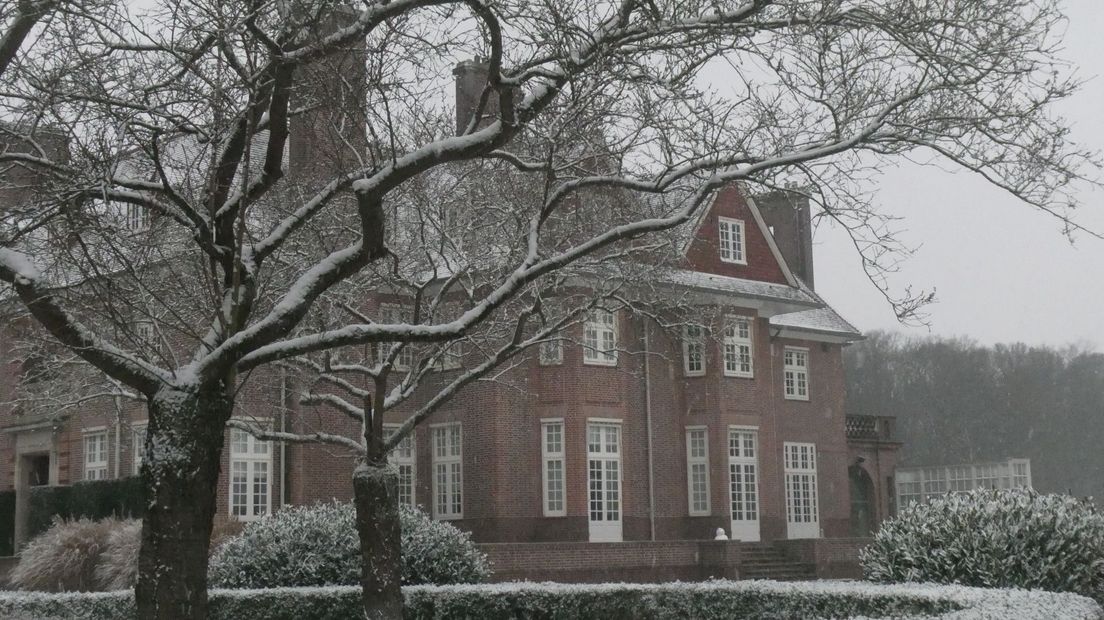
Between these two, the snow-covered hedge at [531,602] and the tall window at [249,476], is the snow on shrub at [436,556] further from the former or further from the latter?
the tall window at [249,476]

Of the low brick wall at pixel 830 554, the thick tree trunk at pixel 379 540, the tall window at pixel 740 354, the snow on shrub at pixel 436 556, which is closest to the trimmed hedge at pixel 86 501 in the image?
the snow on shrub at pixel 436 556

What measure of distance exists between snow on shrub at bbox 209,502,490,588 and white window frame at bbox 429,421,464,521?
12.7 m

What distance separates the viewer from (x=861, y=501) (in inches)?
1777

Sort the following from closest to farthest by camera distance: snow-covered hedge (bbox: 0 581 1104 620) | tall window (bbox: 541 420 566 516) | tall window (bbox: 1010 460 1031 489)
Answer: snow-covered hedge (bbox: 0 581 1104 620), tall window (bbox: 541 420 566 516), tall window (bbox: 1010 460 1031 489)

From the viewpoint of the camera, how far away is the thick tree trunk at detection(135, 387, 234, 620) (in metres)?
9.86

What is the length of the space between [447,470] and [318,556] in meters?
13.7

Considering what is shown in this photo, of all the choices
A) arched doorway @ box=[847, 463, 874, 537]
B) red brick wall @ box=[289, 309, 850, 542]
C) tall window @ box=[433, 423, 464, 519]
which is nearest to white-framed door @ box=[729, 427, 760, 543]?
red brick wall @ box=[289, 309, 850, 542]

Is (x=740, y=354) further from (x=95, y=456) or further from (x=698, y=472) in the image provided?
(x=95, y=456)

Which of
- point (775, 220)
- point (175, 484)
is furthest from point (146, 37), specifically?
point (775, 220)

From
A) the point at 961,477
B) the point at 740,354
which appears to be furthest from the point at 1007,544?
the point at 961,477

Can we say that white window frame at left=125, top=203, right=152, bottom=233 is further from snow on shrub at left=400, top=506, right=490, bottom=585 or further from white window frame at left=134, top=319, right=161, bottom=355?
snow on shrub at left=400, top=506, right=490, bottom=585

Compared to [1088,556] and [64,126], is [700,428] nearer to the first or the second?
[1088,556]

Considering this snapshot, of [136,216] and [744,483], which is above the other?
[136,216]

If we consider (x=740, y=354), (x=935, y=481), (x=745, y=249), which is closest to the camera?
(x=740, y=354)
